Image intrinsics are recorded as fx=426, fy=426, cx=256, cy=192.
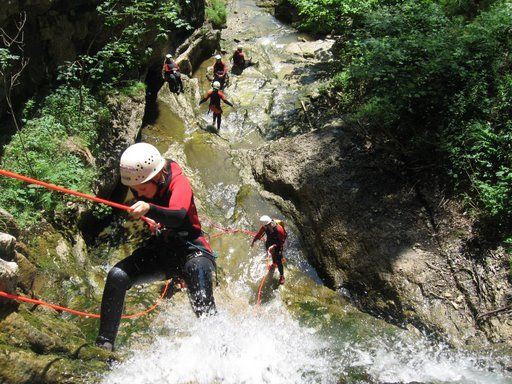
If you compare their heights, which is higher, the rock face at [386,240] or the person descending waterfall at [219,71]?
the rock face at [386,240]

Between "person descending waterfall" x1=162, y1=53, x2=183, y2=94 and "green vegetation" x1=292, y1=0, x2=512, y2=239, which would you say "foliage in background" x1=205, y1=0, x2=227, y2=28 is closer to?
"person descending waterfall" x1=162, y1=53, x2=183, y2=94

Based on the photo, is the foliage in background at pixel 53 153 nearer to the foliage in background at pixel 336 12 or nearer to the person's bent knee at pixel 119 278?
the person's bent knee at pixel 119 278

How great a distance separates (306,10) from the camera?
12.4 m

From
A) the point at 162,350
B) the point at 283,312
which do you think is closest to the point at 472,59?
the point at 283,312

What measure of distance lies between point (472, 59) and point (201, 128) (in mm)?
6903

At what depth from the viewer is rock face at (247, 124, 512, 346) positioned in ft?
19.8

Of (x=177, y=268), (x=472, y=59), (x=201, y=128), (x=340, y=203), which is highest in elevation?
(x=472, y=59)

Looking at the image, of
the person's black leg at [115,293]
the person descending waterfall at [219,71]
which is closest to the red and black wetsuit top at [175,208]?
the person's black leg at [115,293]

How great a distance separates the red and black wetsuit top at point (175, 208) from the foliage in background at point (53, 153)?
288 cm

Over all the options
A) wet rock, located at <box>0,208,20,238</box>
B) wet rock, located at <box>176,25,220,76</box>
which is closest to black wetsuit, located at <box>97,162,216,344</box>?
wet rock, located at <box>0,208,20,238</box>

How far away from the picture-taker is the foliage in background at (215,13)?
17969 millimetres

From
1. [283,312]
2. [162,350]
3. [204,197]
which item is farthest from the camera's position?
[204,197]

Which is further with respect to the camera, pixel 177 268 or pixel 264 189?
pixel 264 189

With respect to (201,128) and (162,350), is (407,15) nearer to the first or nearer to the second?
(201,128)
